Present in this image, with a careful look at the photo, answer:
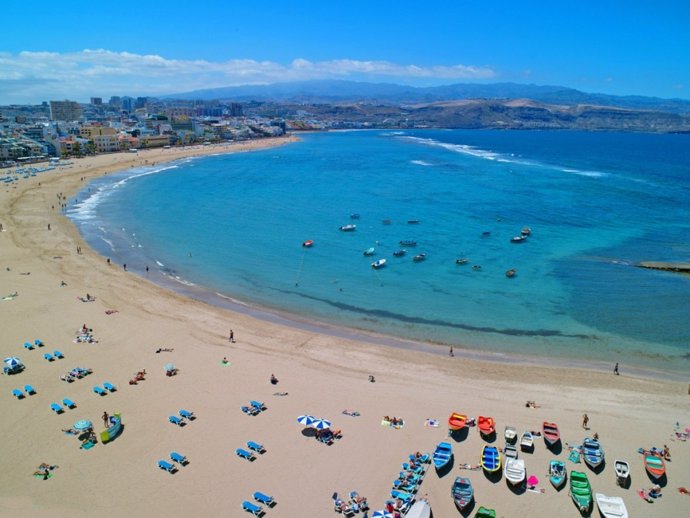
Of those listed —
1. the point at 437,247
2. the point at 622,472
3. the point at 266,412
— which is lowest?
the point at 437,247

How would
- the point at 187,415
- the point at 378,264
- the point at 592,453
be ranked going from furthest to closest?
the point at 378,264
the point at 187,415
the point at 592,453

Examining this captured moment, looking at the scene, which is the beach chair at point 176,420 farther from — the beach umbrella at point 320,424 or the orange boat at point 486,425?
the orange boat at point 486,425

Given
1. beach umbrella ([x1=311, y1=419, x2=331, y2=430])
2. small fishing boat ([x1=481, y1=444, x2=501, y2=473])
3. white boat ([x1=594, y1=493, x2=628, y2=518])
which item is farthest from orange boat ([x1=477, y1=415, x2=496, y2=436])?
beach umbrella ([x1=311, y1=419, x2=331, y2=430])

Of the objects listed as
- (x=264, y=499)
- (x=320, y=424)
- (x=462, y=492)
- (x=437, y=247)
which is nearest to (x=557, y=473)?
(x=462, y=492)

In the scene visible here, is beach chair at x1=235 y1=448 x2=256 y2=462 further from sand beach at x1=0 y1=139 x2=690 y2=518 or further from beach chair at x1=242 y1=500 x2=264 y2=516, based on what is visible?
beach chair at x1=242 y1=500 x2=264 y2=516

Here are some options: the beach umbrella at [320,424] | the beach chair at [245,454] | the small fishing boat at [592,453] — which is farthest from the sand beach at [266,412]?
the beach umbrella at [320,424]

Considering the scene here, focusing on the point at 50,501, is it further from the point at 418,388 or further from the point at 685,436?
the point at 685,436

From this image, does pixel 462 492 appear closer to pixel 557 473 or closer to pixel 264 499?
pixel 557 473
